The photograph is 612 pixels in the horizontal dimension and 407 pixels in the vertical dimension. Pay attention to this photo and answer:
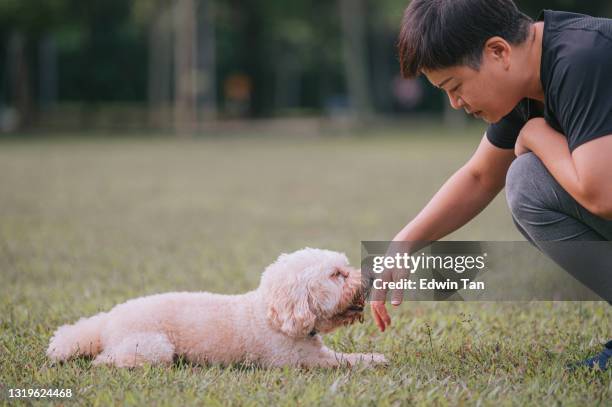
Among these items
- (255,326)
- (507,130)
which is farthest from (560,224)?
(255,326)

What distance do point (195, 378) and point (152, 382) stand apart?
6.7 inches

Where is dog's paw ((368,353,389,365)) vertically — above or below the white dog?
below

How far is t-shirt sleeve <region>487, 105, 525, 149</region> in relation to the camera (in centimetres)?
328

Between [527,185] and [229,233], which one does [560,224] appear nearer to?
[527,185]

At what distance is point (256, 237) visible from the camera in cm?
753

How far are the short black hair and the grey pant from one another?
549mm

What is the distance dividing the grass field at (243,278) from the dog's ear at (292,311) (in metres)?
0.20

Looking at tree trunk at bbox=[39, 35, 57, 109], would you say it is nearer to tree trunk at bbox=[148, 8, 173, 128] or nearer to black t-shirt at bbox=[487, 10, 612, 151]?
tree trunk at bbox=[148, 8, 173, 128]

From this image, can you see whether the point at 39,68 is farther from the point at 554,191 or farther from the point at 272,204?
the point at 554,191

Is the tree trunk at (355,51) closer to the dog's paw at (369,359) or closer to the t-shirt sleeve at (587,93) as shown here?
the dog's paw at (369,359)

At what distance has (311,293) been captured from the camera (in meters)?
3.40

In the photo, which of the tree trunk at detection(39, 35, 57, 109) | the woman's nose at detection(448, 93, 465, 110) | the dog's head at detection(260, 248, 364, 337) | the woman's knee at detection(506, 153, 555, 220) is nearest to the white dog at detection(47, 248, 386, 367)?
the dog's head at detection(260, 248, 364, 337)

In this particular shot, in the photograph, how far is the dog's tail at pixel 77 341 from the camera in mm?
3441

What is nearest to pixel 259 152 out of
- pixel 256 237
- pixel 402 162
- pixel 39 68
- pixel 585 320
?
pixel 402 162
